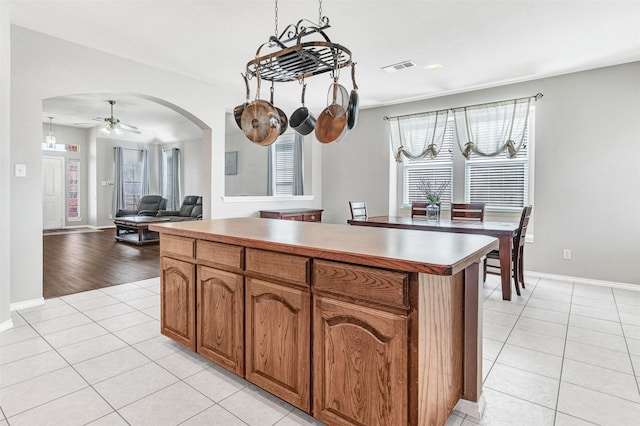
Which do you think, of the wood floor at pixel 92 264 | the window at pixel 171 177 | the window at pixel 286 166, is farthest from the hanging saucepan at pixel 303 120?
the window at pixel 171 177

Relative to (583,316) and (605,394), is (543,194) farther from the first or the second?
(605,394)

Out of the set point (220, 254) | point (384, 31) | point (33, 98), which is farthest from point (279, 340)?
point (33, 98)

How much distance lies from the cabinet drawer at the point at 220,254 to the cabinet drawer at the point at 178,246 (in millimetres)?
76

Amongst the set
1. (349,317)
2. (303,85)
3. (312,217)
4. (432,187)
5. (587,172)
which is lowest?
(349,317)

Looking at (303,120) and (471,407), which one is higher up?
(303,120)

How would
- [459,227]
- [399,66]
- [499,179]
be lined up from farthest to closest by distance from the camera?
[499,179], [399,66], [459,227]

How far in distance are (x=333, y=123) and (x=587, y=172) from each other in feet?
12.4

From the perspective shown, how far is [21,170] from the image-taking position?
125 inches

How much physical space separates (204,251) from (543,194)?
4.35 meters

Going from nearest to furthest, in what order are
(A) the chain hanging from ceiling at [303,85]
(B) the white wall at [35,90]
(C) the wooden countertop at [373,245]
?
(C) the wooden countertop at [373,245]
(A) the chain hanging from ceiling at [303,85]
(B) the white wall at [35,90]

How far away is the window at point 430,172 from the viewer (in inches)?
206

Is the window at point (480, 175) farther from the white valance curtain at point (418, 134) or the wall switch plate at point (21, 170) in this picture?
the wall switch plate at point (21, 170)

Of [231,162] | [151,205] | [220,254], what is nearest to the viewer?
[220,254]

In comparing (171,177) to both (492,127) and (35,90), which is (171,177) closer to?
(35,90)
